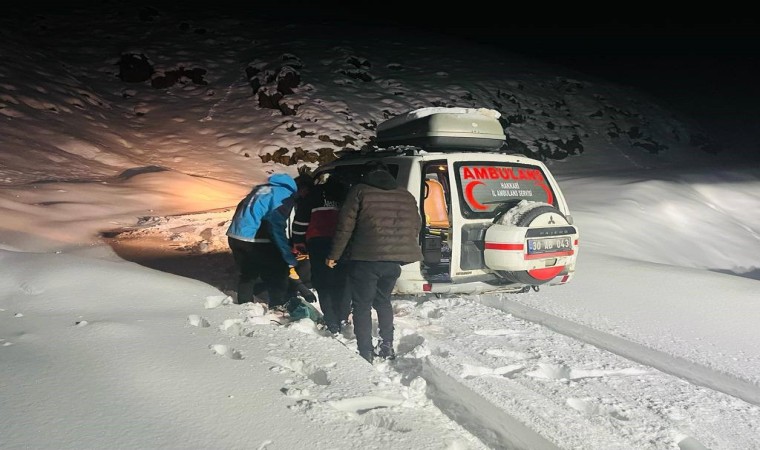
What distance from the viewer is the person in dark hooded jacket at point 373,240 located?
409 cm

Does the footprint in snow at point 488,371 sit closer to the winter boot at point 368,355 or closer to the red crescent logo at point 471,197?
the winter boot at point 368,355

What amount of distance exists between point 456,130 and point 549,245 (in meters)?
1.64

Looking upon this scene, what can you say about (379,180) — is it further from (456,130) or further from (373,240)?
(456,130)

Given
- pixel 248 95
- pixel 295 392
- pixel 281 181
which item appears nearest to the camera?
pixel 295 392

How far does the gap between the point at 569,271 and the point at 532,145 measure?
20678 mm

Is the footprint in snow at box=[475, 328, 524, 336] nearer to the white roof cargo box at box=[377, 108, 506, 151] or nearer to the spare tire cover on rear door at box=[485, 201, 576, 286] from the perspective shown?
the spare tire cover on rear door at box=[485, 201, 576, 286]

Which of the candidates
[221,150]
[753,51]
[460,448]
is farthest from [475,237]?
[753,51]

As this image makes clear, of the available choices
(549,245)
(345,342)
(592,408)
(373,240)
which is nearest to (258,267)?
(345,342)

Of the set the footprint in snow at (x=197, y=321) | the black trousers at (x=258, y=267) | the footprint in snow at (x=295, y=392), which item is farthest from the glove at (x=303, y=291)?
the footprint in snow at (x=295, y=392)

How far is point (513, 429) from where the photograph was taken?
3217 millimetres

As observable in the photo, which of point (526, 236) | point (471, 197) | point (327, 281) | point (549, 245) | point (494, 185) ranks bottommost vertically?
point (327, 281)

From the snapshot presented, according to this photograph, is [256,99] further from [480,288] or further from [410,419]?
[410,419]

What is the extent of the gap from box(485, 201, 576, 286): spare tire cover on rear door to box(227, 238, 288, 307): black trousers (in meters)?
1.95

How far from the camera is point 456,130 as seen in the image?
570 cm
